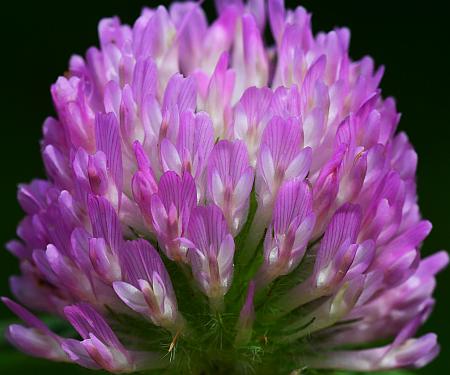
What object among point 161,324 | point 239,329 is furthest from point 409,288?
point 161,324

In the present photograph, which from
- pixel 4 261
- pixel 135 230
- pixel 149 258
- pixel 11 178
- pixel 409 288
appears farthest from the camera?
pixel 11 178

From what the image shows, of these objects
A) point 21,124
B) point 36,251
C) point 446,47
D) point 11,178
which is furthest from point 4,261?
point 446,47

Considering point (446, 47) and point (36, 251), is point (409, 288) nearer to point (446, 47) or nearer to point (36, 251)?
point (36, 251)

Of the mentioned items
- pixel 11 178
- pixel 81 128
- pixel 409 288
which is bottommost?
pixel 409 288

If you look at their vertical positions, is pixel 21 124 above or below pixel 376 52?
below

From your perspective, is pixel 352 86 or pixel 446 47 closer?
pixel 352 86

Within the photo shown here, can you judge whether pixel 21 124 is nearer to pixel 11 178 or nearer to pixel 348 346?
pixel 11 178

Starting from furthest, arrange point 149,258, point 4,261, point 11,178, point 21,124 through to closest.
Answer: point 21,124 → point 11,178 → point 4,261 → point 149,258
